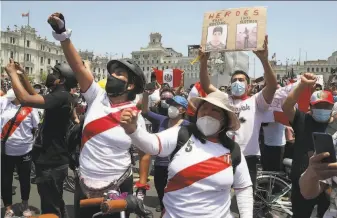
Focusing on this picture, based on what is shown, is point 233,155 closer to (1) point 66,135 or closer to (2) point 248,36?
(2) point 248,36

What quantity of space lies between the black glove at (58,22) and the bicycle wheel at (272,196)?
3.41m

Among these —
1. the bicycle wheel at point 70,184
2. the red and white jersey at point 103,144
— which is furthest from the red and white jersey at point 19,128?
the red and white jersey at point 103,144

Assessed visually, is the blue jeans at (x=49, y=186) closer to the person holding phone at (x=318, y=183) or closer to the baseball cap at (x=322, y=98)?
the person holding phone at (x=318, y=183)

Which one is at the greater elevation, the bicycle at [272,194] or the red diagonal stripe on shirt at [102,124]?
the red diagonal stripe on shirt at [102,124]

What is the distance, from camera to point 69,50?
3.07 metres

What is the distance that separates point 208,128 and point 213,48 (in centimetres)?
180

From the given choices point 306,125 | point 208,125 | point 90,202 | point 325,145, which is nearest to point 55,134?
point 90,202

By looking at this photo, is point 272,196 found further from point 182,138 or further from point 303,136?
point 182,138

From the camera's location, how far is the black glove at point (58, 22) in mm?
2963

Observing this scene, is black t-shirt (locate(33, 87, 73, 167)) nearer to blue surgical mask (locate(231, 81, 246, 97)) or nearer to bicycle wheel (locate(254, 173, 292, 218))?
blue surgical mask (locate(231, 81, 246, 97))

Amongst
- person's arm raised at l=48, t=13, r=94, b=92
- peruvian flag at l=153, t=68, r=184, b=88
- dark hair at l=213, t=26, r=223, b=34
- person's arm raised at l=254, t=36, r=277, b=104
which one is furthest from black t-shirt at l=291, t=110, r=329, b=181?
peruvian flag at l=153, t=68, r=184, b=88

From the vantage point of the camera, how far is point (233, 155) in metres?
2.46

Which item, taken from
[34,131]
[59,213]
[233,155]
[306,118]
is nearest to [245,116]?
[306,118]

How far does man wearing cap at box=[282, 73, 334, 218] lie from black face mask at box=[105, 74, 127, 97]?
1.69 metres
